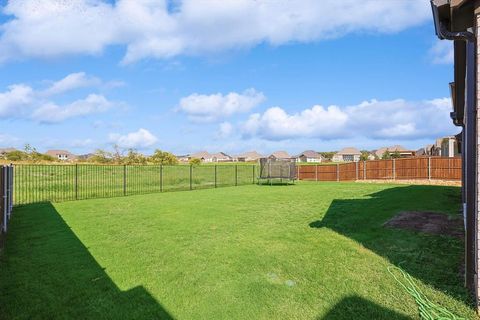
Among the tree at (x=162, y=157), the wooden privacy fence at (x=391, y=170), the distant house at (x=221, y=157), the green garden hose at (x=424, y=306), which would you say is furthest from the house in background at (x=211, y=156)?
the green garden hose at (x=424, y=306)

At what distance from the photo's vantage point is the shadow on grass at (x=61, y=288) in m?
3.52

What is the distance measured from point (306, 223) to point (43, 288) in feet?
17.2

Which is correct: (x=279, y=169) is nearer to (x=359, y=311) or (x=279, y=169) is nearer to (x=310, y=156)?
(x=359, y=311)

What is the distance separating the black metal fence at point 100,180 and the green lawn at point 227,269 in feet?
24.1

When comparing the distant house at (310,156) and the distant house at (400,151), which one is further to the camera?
the distant house at (310,156)

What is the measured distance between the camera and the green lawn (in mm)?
3562

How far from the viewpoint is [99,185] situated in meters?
17.1

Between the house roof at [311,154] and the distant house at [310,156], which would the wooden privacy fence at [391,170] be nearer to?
the distant house at [310,156]

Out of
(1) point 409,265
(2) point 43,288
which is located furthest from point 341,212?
(2) point 43,288

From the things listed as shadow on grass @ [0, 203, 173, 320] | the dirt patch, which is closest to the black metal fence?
shadow on grass @ [0, 203, 173, 320]

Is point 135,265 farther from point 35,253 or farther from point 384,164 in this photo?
point 384,164

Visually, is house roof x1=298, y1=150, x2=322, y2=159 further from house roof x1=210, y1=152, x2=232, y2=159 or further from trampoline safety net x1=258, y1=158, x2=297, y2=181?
trampoline safety net x1=258, y1=158, x2=297, y2=181

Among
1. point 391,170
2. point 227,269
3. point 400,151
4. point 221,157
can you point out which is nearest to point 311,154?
point 221,157

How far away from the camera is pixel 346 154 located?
306 ft
